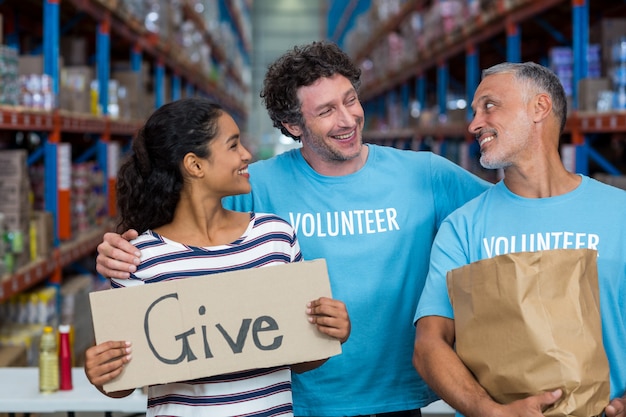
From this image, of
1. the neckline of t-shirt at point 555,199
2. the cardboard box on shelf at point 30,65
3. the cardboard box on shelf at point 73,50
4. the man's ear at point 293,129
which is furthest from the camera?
the cardboard box on shelf at point 73,50

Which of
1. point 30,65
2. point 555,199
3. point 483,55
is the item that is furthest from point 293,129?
point 483,55

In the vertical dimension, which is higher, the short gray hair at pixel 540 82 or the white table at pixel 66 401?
the short gray hair at pixel 540 82

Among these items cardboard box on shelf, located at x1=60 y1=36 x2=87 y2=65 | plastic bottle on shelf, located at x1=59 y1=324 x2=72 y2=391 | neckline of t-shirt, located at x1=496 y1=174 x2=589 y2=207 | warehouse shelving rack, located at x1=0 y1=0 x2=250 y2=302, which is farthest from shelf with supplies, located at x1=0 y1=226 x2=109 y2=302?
neckline of t-shirt, located at x1=496 y1=174 x2=589 y2=207

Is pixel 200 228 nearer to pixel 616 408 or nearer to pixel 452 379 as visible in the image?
pixel 452 379

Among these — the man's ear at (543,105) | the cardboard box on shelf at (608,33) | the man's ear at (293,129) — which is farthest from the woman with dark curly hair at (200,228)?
the cardboard box on shelf at (608,33)

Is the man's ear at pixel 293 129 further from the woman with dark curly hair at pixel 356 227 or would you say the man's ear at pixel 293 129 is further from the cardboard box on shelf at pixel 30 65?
the cardboard box on shelf at pixel 30 65

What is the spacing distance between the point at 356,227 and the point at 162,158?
0.58 metres

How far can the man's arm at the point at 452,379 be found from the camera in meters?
1.62

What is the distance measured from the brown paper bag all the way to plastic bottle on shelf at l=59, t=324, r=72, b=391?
1.67 meters

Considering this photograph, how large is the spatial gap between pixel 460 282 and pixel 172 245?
67 centimetres

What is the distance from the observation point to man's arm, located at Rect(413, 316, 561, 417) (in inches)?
64.0

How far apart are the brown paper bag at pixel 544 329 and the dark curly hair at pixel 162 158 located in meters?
0.75

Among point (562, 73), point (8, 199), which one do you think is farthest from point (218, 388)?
point (562, 73)

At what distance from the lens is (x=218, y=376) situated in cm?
192
